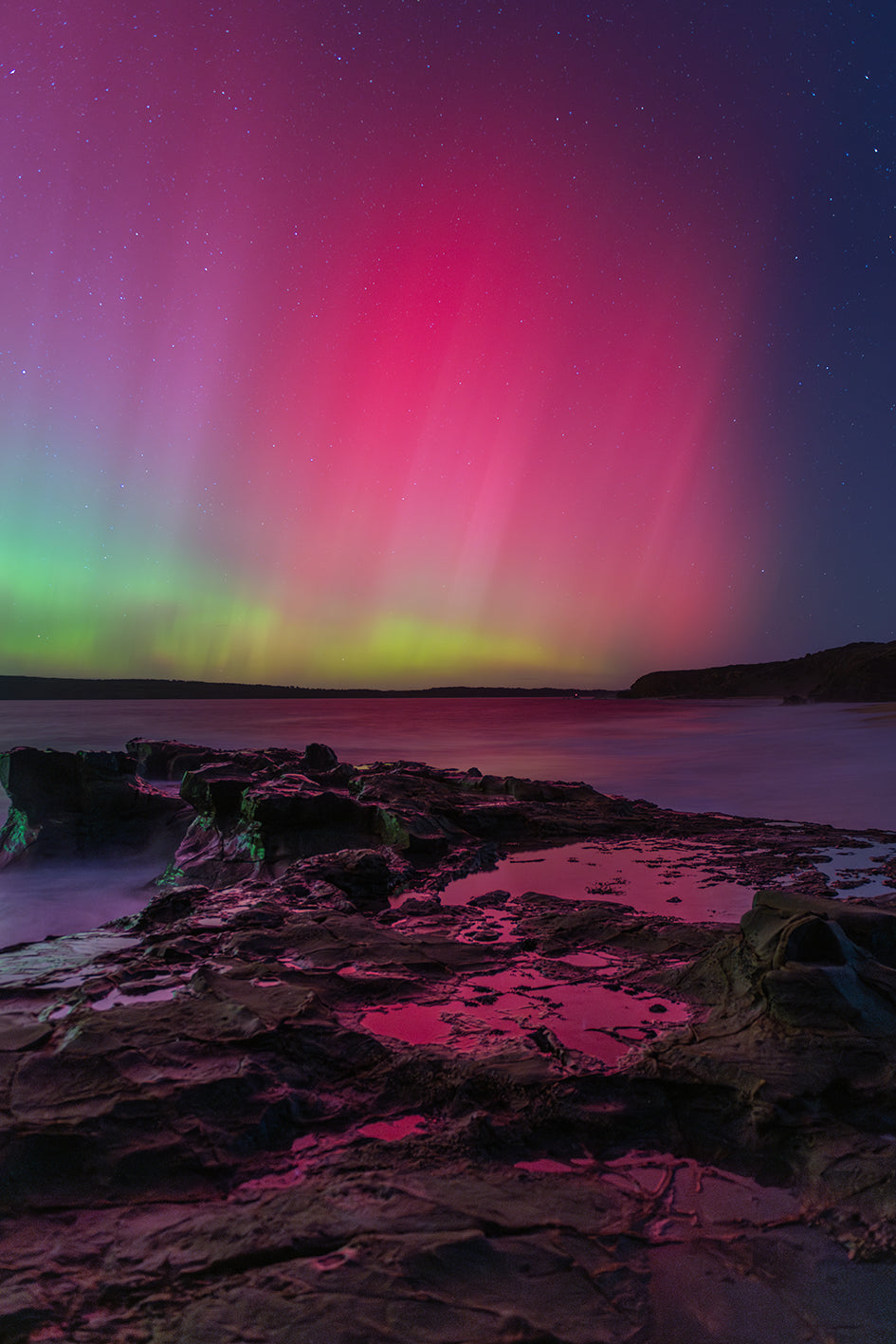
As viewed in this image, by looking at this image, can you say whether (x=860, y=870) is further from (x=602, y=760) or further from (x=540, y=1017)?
(x=602, y=760)

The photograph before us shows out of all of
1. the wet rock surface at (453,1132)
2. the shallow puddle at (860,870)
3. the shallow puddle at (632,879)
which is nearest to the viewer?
the wet rock surface at (453,1132)

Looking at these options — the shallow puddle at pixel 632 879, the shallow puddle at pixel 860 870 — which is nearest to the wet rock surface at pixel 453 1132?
the shallow puddle at pixel 632 879

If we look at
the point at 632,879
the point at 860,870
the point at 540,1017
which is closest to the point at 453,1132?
the point at 540,1017

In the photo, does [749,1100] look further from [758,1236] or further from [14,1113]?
[14,1113]

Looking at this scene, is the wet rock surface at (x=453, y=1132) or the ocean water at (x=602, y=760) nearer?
the wet rock surface at (x=453, y=1132)

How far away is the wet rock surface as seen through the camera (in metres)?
1.81

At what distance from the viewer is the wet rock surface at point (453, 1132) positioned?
5.93 ft

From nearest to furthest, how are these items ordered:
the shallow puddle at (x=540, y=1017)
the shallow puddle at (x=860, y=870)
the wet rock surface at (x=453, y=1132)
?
the wet rock surface at (x=453, y=1132)
the shallow puddle at (x=540, y=1017)
the shallow puddle at (x=860, y=870)

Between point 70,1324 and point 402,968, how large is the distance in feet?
7.43

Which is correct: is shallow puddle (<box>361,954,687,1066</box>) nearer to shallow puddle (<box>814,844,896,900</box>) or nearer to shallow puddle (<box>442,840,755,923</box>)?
shallow puddle (<box>442,840,755,923</box>)

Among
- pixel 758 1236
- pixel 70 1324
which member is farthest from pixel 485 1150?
pixel 70 1324

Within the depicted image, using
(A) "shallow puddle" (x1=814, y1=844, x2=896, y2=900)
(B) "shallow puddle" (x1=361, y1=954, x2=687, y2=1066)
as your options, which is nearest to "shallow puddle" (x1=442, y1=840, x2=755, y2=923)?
(A) "shallow puddle" (x1=814, y1=844, x2=896, y2=900)

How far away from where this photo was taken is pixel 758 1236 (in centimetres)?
203

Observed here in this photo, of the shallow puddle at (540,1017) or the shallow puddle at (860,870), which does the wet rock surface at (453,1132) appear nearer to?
the shallow puddle at (540,1017)
